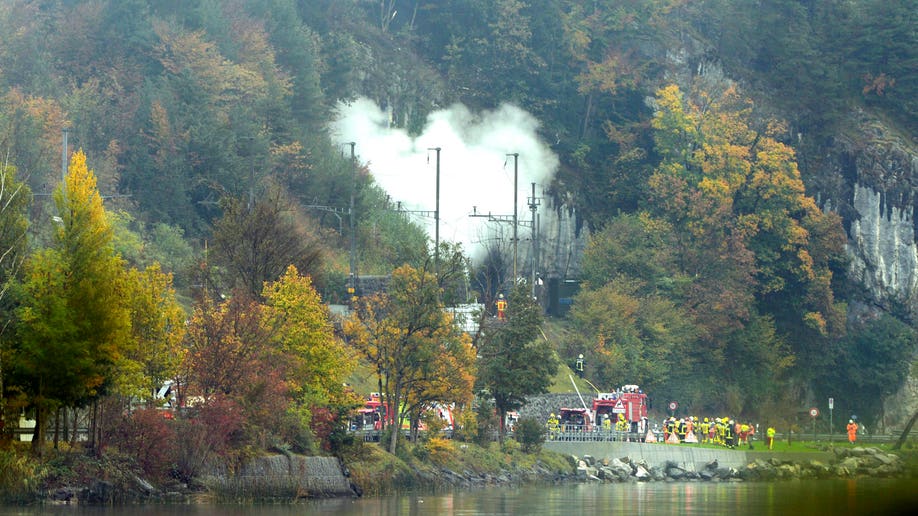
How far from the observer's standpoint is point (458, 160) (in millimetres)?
125125

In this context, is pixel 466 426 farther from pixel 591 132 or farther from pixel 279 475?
pixel 591 132

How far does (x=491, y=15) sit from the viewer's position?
445 feet

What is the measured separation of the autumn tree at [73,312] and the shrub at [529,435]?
92.3 ft

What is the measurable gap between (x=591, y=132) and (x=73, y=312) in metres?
78.5

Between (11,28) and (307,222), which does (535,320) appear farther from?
(11,28)

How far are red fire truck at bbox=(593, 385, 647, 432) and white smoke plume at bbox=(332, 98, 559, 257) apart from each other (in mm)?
21291

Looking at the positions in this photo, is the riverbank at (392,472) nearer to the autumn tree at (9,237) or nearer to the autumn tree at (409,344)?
the autumn tree at (409,344)

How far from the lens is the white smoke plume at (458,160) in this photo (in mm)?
122125

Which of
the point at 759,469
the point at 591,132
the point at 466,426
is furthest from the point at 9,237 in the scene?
the point at 591,132

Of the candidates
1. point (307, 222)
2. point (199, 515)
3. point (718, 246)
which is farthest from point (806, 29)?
point (199, 515)

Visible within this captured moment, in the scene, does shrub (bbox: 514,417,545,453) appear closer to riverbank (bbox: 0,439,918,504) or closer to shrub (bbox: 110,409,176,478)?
riverbank (bbox: 0,439,918,504)

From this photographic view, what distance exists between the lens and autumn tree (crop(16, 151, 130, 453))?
59.7 meters

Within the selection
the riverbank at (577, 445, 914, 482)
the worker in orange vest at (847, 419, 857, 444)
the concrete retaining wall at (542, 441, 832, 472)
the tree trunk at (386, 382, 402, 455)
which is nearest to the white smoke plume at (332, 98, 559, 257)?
the worker in orange vest at (847, 419, 857, 444)

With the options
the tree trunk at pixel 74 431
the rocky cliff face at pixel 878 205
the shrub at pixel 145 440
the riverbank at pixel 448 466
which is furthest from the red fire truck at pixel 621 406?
the tree trunk at pixel 74 431
